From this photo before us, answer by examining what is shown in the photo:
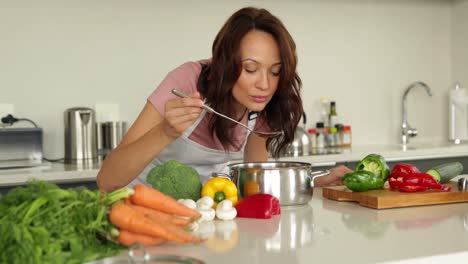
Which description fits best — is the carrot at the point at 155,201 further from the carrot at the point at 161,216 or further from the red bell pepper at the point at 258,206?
the red bell pepper at the point at 258,206

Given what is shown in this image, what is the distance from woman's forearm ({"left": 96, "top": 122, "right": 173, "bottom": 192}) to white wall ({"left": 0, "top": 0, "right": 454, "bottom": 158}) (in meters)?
1.55

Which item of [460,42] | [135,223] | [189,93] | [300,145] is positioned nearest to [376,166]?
[189,93]

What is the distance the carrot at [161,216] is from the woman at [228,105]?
45 cm

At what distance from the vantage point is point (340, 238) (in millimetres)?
1359

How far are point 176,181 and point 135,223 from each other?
440mm

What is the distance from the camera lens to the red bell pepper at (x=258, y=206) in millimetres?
1597

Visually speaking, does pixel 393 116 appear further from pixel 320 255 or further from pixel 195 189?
pixel 320 255

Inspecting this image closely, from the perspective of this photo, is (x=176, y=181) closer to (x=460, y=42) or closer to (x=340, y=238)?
(x=340, y=238)

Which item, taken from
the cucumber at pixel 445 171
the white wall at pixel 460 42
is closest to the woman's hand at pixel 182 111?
the cucumber at pixel 445 171

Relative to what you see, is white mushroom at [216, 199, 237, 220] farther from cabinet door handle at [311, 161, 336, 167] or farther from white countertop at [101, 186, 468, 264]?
cabinet door handle at [311, 161, 336, 167]

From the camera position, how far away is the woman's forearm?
1.88 meters

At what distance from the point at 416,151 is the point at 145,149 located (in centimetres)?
220

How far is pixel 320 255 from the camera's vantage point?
1.20m

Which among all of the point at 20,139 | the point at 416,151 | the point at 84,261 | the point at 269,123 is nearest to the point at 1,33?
the point at 20,139
